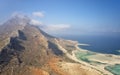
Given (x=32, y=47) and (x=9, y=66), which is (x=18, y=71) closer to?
(x=9, y=66)

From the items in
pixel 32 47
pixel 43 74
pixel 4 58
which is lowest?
pixel 43 74

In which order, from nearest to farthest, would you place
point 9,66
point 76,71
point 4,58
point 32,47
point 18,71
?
point 18,71 < point 9,66 < point 76,71 < point 4,58 < point 32,47

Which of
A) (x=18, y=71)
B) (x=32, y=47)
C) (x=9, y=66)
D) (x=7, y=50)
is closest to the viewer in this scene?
(x=18, y=71)

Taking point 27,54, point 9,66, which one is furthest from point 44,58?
point 9,66

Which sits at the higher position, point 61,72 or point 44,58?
point 44,58

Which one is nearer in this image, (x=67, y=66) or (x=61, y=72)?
(x=61, y=72)

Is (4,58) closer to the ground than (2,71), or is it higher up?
higher up

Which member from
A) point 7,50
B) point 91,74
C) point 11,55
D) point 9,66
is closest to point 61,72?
point 91,74

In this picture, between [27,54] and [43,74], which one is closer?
[43,74]

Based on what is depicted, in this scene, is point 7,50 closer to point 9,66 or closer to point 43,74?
point 9,66
